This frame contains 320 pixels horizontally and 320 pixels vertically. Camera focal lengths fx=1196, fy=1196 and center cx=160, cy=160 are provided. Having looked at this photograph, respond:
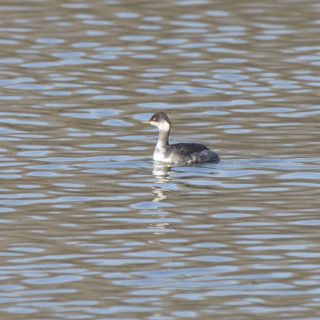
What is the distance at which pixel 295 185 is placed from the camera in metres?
18.0

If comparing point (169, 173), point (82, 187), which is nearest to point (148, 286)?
point (82, 187)

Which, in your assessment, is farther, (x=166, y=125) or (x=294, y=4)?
(x=294, y=4)

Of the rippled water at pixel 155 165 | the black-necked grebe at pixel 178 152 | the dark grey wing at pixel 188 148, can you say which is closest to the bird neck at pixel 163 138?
the black-necked grebe at pixel 178 152

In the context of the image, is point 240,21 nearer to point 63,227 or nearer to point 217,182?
point 217,182

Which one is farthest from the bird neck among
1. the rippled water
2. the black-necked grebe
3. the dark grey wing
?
the rippled water

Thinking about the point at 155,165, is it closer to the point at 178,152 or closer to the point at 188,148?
the point at 178,152

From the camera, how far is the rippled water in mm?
12914

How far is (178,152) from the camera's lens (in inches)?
795

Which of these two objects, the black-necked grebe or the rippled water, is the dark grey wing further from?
the rippled water

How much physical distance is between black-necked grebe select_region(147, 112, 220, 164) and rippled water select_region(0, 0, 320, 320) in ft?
0.68

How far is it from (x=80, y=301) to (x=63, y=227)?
10.5ft

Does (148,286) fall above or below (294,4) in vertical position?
below

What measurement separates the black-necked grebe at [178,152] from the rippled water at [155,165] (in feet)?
0.68

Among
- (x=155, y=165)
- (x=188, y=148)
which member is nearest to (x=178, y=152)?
(x=188, y=148)
